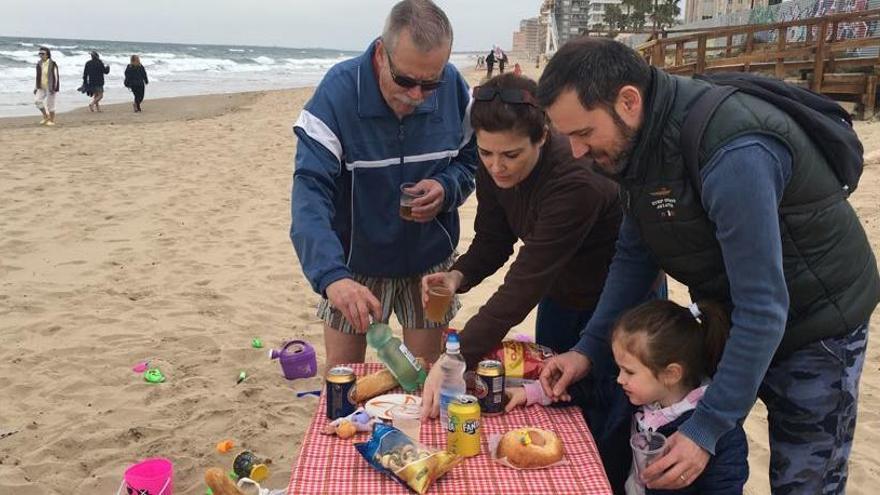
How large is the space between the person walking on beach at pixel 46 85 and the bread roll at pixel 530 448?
1752 cm

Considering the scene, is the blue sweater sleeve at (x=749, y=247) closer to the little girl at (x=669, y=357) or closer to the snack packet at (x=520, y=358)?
the little girl at (x=669, y=357)

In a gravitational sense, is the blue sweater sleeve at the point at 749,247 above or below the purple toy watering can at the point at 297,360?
above

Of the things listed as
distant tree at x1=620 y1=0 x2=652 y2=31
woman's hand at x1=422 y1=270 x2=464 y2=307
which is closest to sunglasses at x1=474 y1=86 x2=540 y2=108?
woman's hand at x1=422 y1=270 x2=464 y2=307

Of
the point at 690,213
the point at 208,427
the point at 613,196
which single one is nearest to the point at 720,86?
the point at 690,213

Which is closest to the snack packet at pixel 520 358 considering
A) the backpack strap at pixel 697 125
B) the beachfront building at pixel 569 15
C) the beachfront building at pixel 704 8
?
the backpack strap at pixel 697 125

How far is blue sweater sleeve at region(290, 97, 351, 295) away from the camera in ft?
8.66

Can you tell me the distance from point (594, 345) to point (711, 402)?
2.20ft

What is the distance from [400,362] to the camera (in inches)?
104

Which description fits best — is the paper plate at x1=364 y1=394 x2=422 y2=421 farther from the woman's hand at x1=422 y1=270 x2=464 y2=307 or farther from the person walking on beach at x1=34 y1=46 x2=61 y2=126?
the person walking on beach at x1=34 y1=46 x2=61 y2=126

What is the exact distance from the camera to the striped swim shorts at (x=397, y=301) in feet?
10.9

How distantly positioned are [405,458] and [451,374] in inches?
17.3

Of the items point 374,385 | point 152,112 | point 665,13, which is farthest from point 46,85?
point 665,13

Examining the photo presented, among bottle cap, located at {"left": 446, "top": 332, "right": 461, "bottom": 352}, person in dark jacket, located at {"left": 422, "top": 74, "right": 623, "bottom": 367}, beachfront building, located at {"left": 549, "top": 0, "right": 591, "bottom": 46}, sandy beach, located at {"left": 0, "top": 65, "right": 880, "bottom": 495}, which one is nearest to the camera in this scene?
bottle cap, located at {"left": 446, "top": 332, "right": 461, "bottom": 352}

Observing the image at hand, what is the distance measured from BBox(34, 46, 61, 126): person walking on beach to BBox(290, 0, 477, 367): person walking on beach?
16.2m
